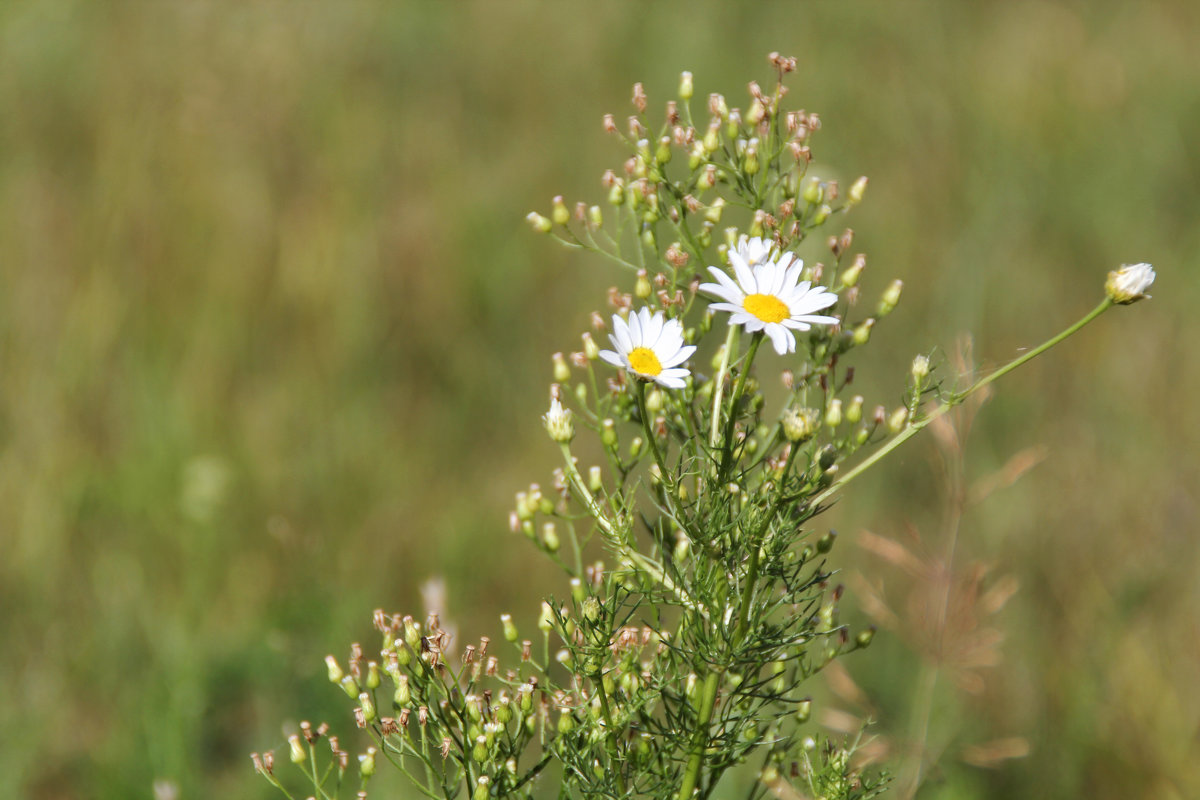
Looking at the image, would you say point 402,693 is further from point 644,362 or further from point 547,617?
point 644,362

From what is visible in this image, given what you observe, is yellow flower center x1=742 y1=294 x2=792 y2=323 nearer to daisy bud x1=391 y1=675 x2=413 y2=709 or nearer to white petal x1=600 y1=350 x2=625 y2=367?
white petal x1=600 y1=350 x2=625 y2=367

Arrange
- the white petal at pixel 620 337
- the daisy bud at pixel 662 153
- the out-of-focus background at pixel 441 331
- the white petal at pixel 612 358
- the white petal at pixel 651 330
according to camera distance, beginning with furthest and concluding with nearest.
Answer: the out-of-focus background at pixel 441 331
the daisy bud at pixel 662 153
the white petal at pixel 651 330
the white petal at pixel 620 337
the white petal at pixel 612 358

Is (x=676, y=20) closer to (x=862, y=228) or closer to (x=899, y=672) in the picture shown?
(x=862, y=228)

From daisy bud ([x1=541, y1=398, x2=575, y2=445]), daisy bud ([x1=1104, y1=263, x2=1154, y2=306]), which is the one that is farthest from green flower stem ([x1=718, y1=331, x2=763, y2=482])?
daisy bud ([x1=1104, y1=263, x2=1154, y2=306])

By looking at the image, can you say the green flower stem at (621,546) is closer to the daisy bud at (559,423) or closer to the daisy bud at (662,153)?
the daisy bud at (559,423)

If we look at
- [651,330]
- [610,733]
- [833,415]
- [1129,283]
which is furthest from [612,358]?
[1129,283]

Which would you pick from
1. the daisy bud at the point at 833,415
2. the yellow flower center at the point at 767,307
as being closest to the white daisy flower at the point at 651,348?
the yellow flower center at the point at 767,307
